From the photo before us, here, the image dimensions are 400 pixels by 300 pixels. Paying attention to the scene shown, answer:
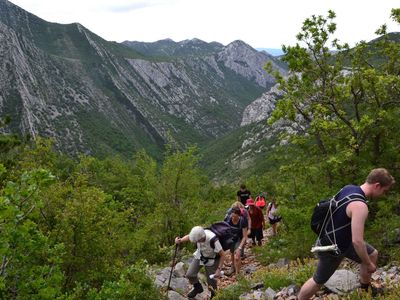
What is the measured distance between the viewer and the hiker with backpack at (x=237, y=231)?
35.3ft

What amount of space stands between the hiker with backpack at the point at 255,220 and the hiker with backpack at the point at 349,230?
8.66 metres

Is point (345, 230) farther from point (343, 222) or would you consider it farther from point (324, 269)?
point (324, 269)

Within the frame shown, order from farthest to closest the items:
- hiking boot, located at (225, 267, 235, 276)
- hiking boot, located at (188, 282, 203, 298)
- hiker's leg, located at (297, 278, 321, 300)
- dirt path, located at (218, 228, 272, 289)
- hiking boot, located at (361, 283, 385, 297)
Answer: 1. hiking boot, located at (225, 267, 235, 276)
2. dirt path, located at (218, 228, 272, 289)
3. hiking boot, located at (188, 282, 203, 298)
4. hiking boot, located at (361, 283, 385, 297)
5. hiker's leg, located at (297, 278, 321, 300)

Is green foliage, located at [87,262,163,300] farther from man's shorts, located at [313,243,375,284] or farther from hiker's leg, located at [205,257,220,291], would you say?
man's shorts, located at [313,243,375,284]

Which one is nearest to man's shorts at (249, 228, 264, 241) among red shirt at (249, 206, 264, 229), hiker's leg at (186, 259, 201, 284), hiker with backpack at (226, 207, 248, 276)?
red shirt at (249, 206, 264, 229)

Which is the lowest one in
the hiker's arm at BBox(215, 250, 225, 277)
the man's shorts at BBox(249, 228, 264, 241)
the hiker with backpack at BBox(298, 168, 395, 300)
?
the man's shorts at BBox(249, 228, 264, 241)

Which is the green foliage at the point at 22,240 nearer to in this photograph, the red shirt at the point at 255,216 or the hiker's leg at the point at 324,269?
the hiker's leg at the point at 324,269

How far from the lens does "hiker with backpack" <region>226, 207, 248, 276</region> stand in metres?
10.8

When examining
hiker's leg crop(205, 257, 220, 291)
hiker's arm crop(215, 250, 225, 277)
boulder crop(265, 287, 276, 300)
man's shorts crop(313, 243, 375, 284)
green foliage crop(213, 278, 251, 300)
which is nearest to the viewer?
man's shorts crop(313, 243, 375, 284)

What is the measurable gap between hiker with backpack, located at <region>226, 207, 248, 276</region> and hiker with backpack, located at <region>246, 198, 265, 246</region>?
2.77m

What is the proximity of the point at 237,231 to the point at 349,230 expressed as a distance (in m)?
5.71

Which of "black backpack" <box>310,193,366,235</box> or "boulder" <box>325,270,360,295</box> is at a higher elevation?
"black backpack" <box>310,193,366,235</box>

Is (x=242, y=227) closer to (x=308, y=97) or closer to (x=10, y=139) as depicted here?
(x=308, y=97)

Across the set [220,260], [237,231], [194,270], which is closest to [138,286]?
[194,270]
